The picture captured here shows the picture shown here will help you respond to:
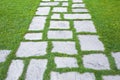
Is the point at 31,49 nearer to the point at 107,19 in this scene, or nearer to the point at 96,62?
the point at 96,62

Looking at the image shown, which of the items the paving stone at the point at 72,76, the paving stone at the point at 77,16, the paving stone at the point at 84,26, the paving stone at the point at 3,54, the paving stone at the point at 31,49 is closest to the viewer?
the paving stone at the point at 72,76

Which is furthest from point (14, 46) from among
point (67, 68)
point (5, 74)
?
point (67, 68)

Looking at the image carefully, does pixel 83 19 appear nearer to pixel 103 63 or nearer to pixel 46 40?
pixel 46 40

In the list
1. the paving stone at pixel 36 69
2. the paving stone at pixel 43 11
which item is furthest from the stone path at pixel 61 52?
the paving stone at pixel 43 11

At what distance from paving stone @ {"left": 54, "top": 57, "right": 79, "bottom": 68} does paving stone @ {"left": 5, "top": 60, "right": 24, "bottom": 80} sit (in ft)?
1.61

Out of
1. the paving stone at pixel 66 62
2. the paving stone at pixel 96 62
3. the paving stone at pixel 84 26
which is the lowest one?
the paving stone at pixel 84 26

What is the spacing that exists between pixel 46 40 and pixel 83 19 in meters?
1.40

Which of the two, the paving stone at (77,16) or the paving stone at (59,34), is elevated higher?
the paving stone at (59,34)

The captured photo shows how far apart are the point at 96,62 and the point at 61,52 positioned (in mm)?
583

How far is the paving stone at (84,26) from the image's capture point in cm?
443

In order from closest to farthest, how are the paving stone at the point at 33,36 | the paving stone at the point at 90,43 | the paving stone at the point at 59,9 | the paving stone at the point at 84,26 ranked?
the paving stone at the point at 90,43, the paving stone at the point at 33,36, the paving stone at the point at 84,26, the paving stone at the point at 59,9

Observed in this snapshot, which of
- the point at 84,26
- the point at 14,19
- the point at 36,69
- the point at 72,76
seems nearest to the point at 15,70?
the point at 36,69

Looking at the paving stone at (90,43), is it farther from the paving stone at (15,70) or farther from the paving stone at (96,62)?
the paving stone at (15,70)

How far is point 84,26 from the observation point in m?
4.66
